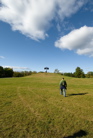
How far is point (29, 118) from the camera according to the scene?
5711mm

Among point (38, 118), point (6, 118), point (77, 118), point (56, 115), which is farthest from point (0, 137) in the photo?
point (77, 118)

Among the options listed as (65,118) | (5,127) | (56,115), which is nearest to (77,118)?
(65,118)

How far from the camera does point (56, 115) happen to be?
619 centimetres

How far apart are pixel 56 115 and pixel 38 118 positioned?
122 centimetres

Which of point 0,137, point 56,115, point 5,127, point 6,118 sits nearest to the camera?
point 0,137

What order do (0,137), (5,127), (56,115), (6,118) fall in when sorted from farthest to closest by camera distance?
1. (56,115)
2. (6,118)
3. (5,127)
4. (0,137)

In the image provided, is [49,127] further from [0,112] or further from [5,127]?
[0,112]

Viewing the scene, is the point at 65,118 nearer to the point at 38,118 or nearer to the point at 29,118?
the point at 38,118

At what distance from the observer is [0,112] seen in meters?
6.49

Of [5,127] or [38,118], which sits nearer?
[5,127]

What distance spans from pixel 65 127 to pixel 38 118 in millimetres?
1721

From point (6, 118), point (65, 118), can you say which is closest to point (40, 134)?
point (65, 118)

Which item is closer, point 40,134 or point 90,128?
point 40,134

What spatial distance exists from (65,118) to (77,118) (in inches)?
29.9
